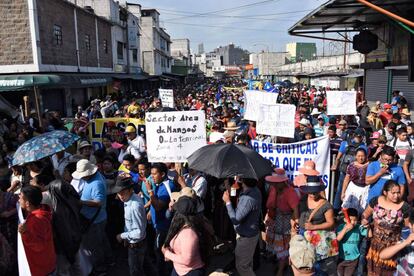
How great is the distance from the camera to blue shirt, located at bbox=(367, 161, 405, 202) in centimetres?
499

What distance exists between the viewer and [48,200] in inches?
151

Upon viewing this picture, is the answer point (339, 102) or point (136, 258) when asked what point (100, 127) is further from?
point (339, 102)

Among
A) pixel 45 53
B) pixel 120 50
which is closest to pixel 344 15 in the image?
pixel 45 53

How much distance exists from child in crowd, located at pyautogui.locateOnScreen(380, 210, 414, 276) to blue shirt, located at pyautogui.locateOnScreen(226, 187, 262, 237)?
1.30 meters

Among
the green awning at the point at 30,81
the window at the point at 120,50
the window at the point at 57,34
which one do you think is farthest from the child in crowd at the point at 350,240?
the window at the point at 120,50

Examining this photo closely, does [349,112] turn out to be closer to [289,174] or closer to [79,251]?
[289,174]

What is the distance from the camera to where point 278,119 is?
687 centimetres

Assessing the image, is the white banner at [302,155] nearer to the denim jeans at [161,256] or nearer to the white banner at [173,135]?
the white banner at [173,135]

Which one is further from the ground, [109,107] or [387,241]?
[109,107]

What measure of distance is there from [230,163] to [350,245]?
5.12ft

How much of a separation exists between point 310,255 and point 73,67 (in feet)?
69.9

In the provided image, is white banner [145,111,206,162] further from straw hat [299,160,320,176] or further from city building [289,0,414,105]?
city building [289,0,414,105]

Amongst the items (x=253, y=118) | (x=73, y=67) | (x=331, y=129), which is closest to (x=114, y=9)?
(x=73, y=67)

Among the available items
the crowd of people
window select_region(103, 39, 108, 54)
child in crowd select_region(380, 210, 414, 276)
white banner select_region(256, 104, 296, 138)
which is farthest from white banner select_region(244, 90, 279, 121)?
window select_region(103, 39, 108, 54)
